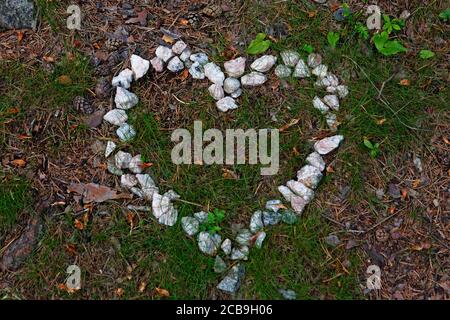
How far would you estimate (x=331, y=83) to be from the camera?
3.43m

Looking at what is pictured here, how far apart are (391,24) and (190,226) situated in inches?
80.3

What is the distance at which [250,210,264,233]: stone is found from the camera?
3221 millimetres

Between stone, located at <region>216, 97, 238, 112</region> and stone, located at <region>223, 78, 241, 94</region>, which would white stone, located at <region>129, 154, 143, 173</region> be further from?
stone, located at <region>223, 78, 241, 94</region>

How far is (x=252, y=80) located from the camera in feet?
11.3

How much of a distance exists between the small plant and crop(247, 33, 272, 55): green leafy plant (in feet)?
3.87

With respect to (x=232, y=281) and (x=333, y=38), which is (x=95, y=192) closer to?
(x=232, y=281)

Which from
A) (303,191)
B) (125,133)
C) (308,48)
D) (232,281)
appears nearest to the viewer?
(232,281)

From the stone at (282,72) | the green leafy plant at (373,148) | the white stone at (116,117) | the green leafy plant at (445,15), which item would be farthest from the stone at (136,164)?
the green leafy plant at (445,15)

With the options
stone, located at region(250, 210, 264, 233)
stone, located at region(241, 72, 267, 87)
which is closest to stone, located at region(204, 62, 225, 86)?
stone, located at region(241, 72, 267, 87)

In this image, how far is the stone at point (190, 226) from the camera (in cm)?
322

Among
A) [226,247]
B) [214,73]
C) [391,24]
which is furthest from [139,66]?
[391,24]

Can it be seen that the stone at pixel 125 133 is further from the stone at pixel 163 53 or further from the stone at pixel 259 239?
the stone at pixel 259 239

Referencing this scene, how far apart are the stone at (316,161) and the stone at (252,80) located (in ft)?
→ 2.08
